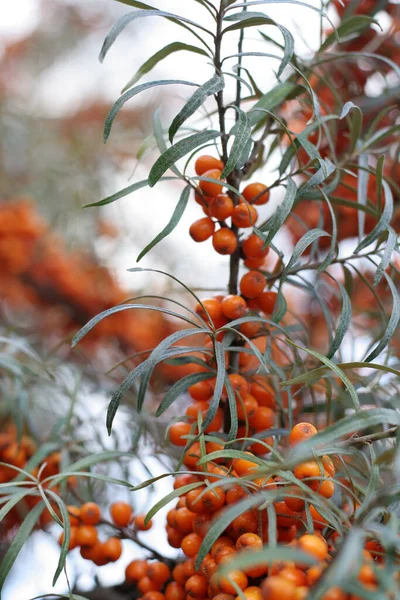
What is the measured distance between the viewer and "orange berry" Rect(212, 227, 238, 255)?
51 centimetres

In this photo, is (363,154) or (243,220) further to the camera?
(363,154)

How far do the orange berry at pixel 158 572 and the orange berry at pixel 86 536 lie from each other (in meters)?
0.06

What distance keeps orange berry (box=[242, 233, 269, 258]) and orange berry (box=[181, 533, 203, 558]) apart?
0.83ft

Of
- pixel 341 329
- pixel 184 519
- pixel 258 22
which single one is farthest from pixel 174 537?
pixel 258 22

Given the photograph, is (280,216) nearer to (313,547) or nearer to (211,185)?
(211,185)

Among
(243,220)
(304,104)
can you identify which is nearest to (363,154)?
(304,104)

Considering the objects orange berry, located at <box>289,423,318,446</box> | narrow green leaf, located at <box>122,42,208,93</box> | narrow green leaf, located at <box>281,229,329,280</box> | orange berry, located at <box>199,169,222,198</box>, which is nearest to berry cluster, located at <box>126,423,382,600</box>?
orange berry, located at <box>289,423,318,446</box>

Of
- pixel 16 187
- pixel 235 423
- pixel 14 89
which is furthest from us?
pixel 14 89

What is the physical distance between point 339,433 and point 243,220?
0.80ft

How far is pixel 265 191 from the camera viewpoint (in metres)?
0.53

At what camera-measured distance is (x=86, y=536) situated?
0.54m

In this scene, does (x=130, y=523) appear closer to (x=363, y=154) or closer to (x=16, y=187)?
(x=363, y=154)

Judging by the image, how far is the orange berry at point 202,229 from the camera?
528mm

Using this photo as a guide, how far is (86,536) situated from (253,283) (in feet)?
0.96
